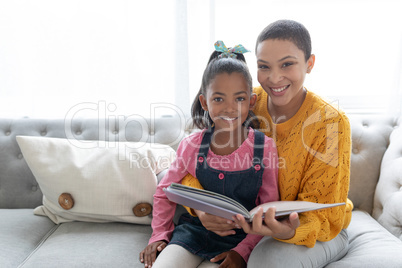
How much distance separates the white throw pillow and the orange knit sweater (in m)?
0.65

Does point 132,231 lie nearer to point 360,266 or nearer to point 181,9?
point 360,266

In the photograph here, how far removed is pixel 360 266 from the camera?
3.72 ft

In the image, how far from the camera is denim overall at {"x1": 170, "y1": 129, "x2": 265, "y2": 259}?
4.19 feet

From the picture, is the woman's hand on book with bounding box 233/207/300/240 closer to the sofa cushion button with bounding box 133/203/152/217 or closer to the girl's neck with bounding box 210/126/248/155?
the girl's neck with bounding box 210/126/248/155

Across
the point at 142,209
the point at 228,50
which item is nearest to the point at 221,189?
the point at 142,209

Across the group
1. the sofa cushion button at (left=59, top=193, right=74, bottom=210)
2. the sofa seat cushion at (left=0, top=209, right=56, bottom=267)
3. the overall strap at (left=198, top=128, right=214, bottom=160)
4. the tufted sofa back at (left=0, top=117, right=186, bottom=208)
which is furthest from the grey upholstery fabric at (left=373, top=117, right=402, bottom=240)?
the sofa seat cushion at (left=0, top=209, right=56, bottom=267)

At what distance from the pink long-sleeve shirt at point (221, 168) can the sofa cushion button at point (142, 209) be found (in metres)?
0.12

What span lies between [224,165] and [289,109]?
36 centimetres

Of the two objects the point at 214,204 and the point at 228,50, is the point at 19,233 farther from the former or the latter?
the point at 228,50

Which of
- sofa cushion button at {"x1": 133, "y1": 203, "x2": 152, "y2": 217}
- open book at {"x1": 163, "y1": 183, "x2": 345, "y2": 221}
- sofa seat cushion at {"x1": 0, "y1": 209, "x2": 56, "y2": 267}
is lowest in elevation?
sofa seat cushion at {"x1": 0, "y1": 209, "x2": 56, "y2": 267}

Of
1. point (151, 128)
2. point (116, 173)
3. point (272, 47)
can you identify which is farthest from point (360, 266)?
point (151, 128)

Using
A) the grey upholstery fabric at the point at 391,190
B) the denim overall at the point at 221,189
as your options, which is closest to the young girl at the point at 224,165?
the denim overall at the point at 221,189

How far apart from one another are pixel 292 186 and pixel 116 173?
818 mm

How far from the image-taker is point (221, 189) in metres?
1.30
